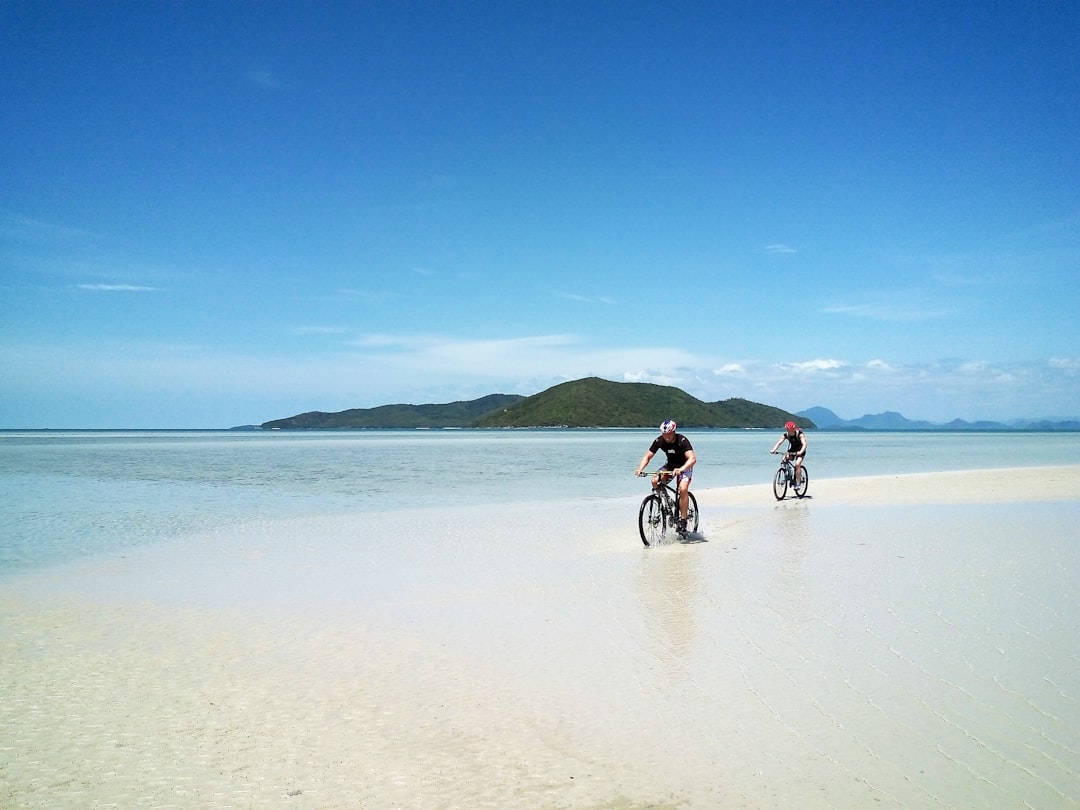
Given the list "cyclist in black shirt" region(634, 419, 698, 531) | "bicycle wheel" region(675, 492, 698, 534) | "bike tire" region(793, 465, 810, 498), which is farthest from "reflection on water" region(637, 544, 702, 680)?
"bike tire" region(793, 465, 810, 498)

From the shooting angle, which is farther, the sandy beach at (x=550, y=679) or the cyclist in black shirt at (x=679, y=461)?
the cyclist in black shirt at (x=679, y=461)

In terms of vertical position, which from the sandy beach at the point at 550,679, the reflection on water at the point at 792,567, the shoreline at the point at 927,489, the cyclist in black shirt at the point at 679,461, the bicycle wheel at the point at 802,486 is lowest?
the sandy beach at the point at 550,679

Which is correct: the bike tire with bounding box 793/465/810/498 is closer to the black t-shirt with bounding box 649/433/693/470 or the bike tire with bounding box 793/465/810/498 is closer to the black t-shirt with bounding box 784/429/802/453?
the black t-shirt with bounding box 784/429/802/453

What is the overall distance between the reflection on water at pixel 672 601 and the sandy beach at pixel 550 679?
0.06m

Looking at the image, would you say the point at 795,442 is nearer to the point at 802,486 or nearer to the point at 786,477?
the point at 786,477

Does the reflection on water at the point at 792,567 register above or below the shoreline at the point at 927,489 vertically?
below

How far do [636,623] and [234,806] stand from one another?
17.5ft

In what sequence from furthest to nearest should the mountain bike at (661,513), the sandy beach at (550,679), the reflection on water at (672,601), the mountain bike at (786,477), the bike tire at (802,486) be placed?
the bike tire at (802,486)
the mountain bike at (786,477)
the mountain bike at (661,513)
the reflection on water at (672,601)
the sandy beach at (550,679)

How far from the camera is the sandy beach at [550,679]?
17.4 feet

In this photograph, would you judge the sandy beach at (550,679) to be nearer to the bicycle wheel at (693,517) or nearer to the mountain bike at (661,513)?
the mountain bike at (661,513)

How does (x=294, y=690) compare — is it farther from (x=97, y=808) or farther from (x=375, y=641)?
(x=97, y=808)

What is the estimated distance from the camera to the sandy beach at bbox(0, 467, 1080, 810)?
530 centimetres

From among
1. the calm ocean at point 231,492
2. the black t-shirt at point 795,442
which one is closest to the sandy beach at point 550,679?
the calm ocean at point 231,492

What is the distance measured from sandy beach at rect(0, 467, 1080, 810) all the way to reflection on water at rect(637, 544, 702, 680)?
58 millimetres
